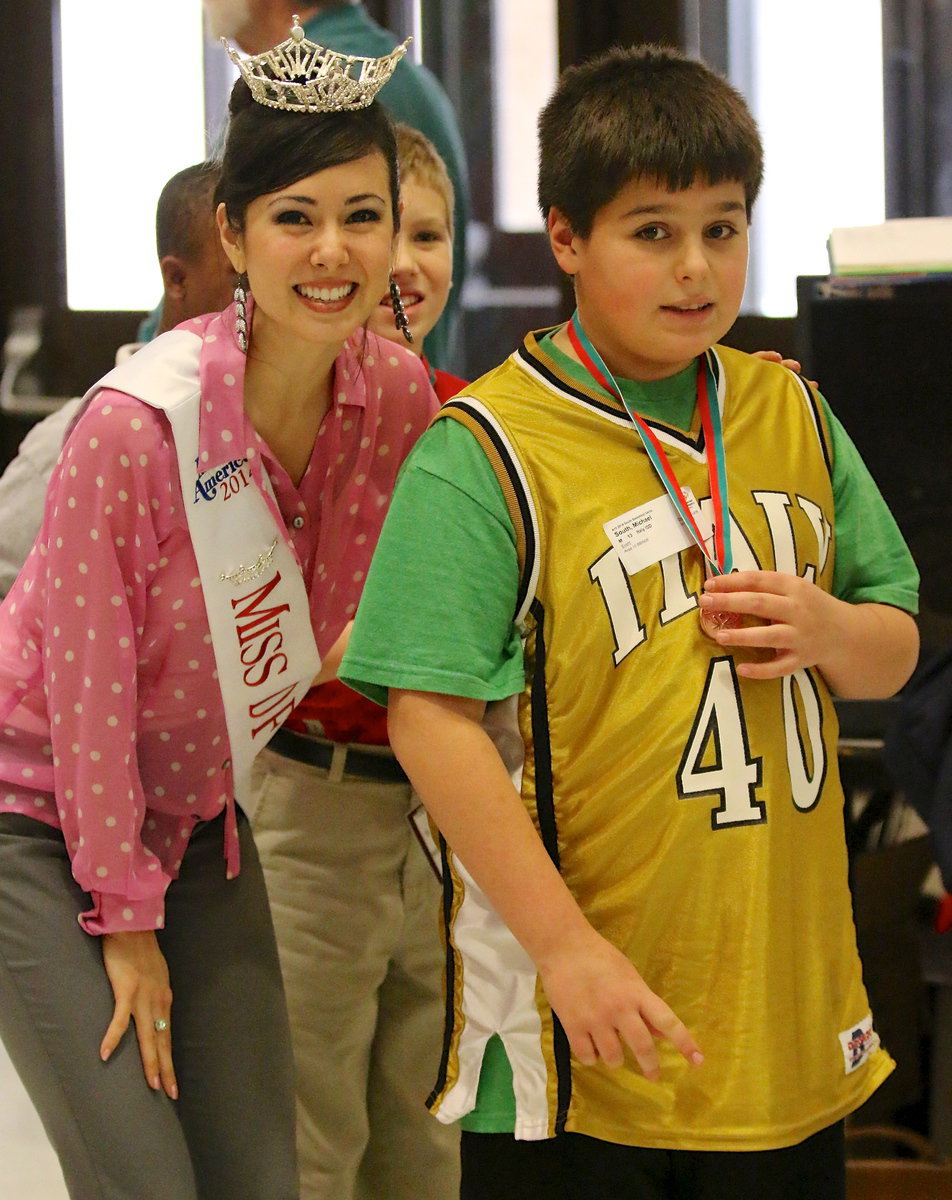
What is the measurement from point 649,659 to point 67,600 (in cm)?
52

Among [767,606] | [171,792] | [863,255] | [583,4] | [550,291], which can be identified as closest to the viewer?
[767,606]

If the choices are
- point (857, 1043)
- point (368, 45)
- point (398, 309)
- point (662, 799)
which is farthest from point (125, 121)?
point (857, 1043)

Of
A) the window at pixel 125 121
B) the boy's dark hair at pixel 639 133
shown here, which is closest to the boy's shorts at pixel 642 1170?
the boy's dark hair at pixel 639 133

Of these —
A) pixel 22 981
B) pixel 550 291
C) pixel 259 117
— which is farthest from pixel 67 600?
pixel 550 291

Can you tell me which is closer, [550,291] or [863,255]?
[863,255]

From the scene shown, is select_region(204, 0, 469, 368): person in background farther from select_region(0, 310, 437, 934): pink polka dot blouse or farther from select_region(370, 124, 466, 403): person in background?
select_region(0, 310, 437, 934): pink polka dot blouse

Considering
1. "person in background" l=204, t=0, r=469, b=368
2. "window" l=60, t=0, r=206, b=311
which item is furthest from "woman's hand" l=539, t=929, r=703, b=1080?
"window" l=60, t=0, r=206, b=311

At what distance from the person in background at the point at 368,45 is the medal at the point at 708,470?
30.2 inches

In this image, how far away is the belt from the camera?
163cm

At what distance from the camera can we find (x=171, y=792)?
1.45m

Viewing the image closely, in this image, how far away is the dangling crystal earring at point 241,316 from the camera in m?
1.38

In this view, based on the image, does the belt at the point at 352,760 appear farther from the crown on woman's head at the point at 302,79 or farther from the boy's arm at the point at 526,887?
the crown on woman's head at the point at 302,79

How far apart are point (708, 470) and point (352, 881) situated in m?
0.70

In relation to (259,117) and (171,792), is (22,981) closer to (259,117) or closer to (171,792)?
(171,792)
